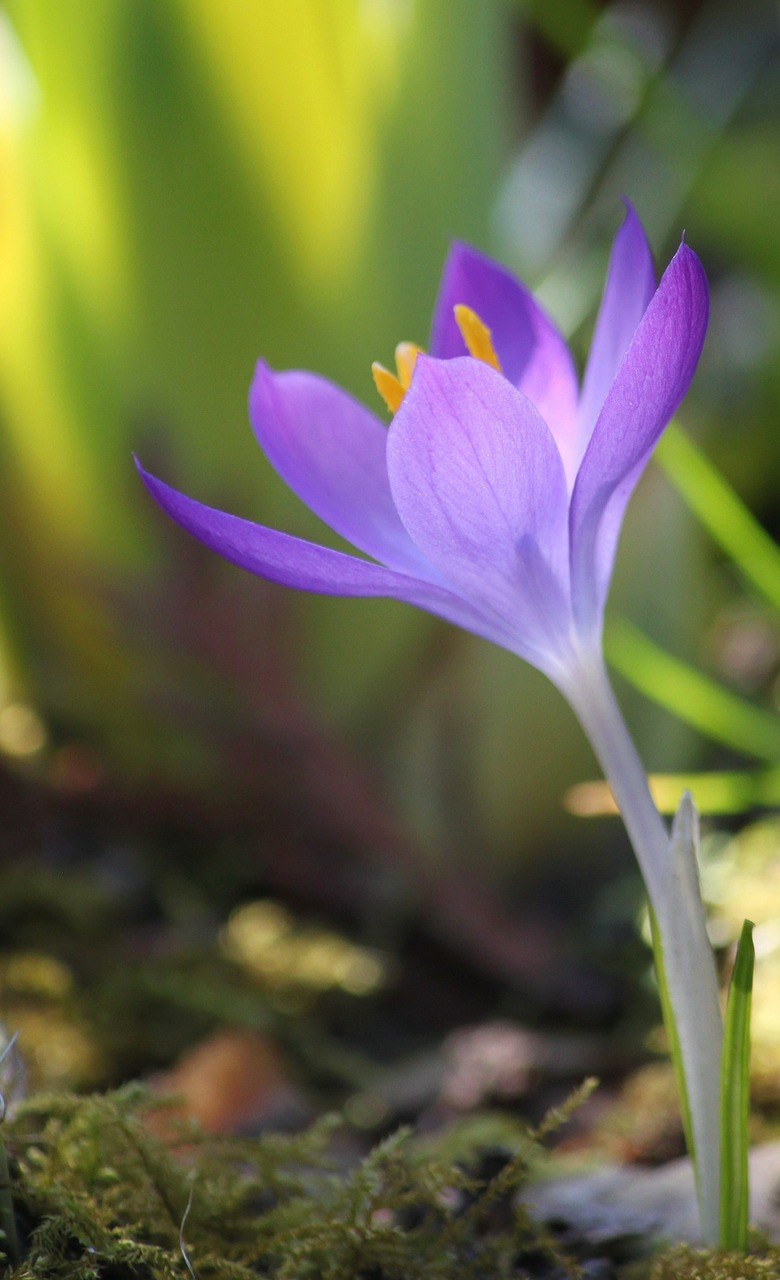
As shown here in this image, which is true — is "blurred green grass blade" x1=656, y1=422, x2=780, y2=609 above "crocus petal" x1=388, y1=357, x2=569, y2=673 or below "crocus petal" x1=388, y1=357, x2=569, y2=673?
above

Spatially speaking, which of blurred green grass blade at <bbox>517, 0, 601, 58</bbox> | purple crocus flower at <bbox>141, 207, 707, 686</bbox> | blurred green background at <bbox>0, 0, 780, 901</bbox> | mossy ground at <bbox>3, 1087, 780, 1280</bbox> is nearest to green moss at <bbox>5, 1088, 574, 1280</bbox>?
mossy ground at <bbox>3, 1087, 780, 1280</bbox>

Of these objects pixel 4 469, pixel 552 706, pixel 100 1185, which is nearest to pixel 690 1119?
pixel 100 1185

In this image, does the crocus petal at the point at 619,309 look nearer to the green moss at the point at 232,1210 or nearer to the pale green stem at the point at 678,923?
the pale green stem at the point at 678,923

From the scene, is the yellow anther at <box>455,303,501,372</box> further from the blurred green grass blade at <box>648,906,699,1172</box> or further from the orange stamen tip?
the blurred green grass blade at <box>648,906,699,1172</box>

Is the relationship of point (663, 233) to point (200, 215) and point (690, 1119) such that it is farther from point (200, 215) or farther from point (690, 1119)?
point (690, 1119)

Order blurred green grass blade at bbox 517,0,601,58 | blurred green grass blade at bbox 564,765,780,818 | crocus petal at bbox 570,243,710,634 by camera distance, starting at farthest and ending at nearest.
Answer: blurred green grass blade at bbox 517,0,601,58, blurred green grass blade at bbox 564,765,780,818, crocus petal at bbox 570,243,710,634

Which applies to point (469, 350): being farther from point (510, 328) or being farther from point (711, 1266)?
point (711, 1266)

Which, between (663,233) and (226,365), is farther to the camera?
(663,233)
